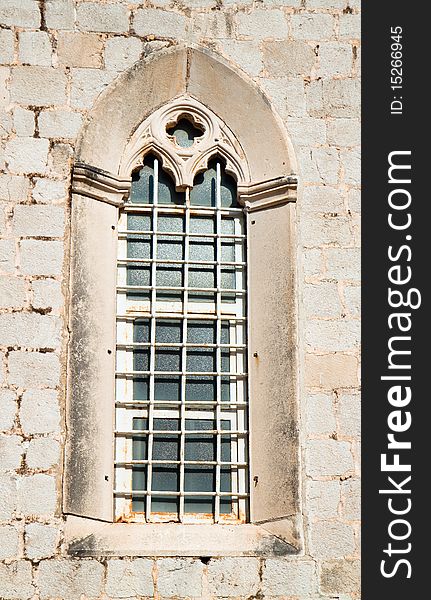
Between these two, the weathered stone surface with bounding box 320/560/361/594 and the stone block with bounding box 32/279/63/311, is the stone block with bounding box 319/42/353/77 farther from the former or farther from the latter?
the weathered stone surface with bounding box 320/560/361/594

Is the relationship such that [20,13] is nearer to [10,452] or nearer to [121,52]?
[121,52]

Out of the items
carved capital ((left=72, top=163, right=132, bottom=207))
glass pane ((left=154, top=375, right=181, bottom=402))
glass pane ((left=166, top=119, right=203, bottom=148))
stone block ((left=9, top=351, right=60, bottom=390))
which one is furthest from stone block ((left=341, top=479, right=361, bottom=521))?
glass pane ((left=166, top=119, right=203, bottom=148))

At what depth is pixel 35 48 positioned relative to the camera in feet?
25.5

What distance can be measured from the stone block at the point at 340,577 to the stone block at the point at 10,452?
184 centimetres

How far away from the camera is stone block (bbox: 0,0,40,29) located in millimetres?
7809

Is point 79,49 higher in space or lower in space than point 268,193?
higher

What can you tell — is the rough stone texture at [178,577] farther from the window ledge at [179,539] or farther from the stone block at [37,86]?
the stone block at [37,86]

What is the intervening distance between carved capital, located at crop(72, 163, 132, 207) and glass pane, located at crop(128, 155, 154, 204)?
103 mm

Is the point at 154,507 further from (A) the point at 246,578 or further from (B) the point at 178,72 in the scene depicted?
(B) the point at 178,72

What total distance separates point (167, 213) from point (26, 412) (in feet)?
5.31

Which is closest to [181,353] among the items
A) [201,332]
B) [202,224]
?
[201,332]

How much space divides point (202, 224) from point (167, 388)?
110 cm

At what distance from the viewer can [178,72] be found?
7969 mm

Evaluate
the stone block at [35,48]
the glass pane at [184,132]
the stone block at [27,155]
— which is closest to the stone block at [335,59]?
the glass pane at [184,132]
